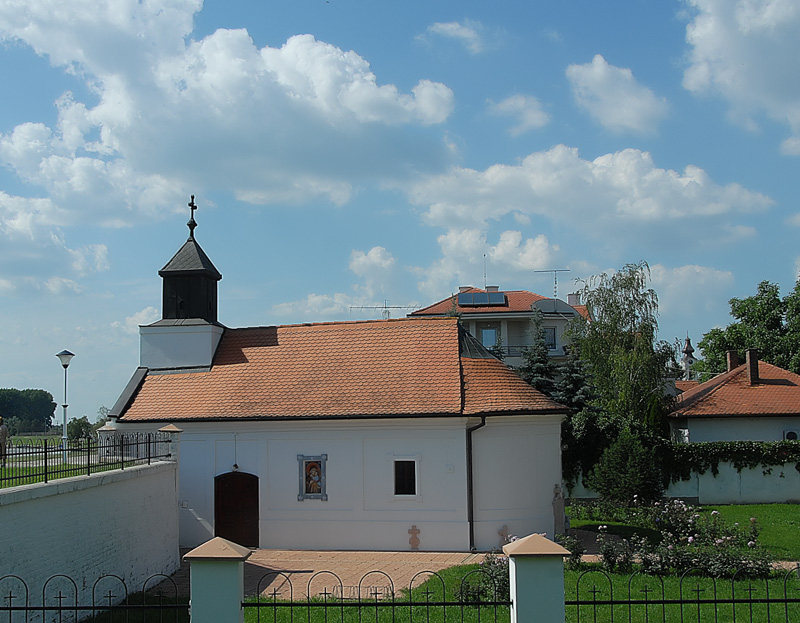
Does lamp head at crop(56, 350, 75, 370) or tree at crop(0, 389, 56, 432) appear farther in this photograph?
tree at crop(0, 389, 56, 432)

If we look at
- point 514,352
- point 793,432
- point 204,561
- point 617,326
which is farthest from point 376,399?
point 514,352

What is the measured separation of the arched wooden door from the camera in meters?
21.0

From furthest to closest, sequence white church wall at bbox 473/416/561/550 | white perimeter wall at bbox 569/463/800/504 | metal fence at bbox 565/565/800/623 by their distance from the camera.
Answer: white perimeter wall at bbox 569/463/800/504 < white church wall at bbox 473/416/561/550 < metal fence at bbox 565/565/800/623

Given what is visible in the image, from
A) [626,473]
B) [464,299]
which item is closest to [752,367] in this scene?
[626,473]

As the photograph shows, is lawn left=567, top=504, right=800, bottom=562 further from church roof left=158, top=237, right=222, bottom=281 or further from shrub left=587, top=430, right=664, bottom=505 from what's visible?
church roof left=158, top=237, right=222, bottom=281

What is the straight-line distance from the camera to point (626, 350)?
33.3m

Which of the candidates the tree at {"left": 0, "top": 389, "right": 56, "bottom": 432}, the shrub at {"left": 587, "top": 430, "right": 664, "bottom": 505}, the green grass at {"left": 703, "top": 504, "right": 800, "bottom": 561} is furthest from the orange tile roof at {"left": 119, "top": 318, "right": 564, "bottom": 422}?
the tree at {"left": 0, "top": 389, "right": 56, "bottom": 432}

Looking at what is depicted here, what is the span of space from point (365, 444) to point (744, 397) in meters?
19.9

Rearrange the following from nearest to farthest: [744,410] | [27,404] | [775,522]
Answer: [775,522] → [744,410] → [27,404]

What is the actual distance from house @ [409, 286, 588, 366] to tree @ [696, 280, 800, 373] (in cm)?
847

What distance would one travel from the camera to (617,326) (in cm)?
3347

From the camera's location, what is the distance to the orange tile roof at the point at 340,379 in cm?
2059

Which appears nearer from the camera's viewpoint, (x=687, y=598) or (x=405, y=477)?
(x=687, y=598)

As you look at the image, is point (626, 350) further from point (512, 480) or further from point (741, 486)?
point (512, 480)
